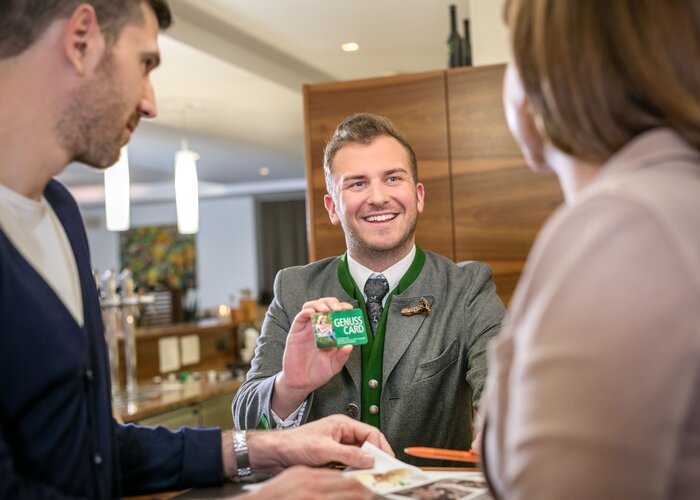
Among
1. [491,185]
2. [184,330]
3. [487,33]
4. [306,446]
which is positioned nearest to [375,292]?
[306,446]

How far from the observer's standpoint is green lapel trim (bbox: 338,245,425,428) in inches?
74.1

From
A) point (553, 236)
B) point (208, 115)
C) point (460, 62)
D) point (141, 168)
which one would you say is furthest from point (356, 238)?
point (141, 168)

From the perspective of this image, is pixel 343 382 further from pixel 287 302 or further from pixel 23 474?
pixel 23 474

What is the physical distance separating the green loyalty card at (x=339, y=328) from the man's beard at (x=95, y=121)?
0.54 metres

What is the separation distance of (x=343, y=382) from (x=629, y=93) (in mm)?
1270

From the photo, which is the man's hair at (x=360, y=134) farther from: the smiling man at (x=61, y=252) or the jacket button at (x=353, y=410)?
the smiling man at (x=61, y=252)

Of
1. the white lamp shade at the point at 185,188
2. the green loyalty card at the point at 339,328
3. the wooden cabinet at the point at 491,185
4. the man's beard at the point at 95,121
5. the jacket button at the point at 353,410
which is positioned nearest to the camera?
the man's beard at the point at 95,121

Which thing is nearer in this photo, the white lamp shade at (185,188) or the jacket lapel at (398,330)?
the jacket lapel at (398,330)

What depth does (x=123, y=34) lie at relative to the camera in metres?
1.23

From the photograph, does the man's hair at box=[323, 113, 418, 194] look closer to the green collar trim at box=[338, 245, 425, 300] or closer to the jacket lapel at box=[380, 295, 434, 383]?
the green collar trim at box=[338, 245, 425, 300]

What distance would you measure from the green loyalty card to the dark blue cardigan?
45 cm

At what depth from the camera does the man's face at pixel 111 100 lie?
46.8 inches

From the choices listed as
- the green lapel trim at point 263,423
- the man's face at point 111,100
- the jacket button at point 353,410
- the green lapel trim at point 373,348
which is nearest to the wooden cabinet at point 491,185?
the green lapel trim at point 373,348

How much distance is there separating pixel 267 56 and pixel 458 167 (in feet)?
9.53
